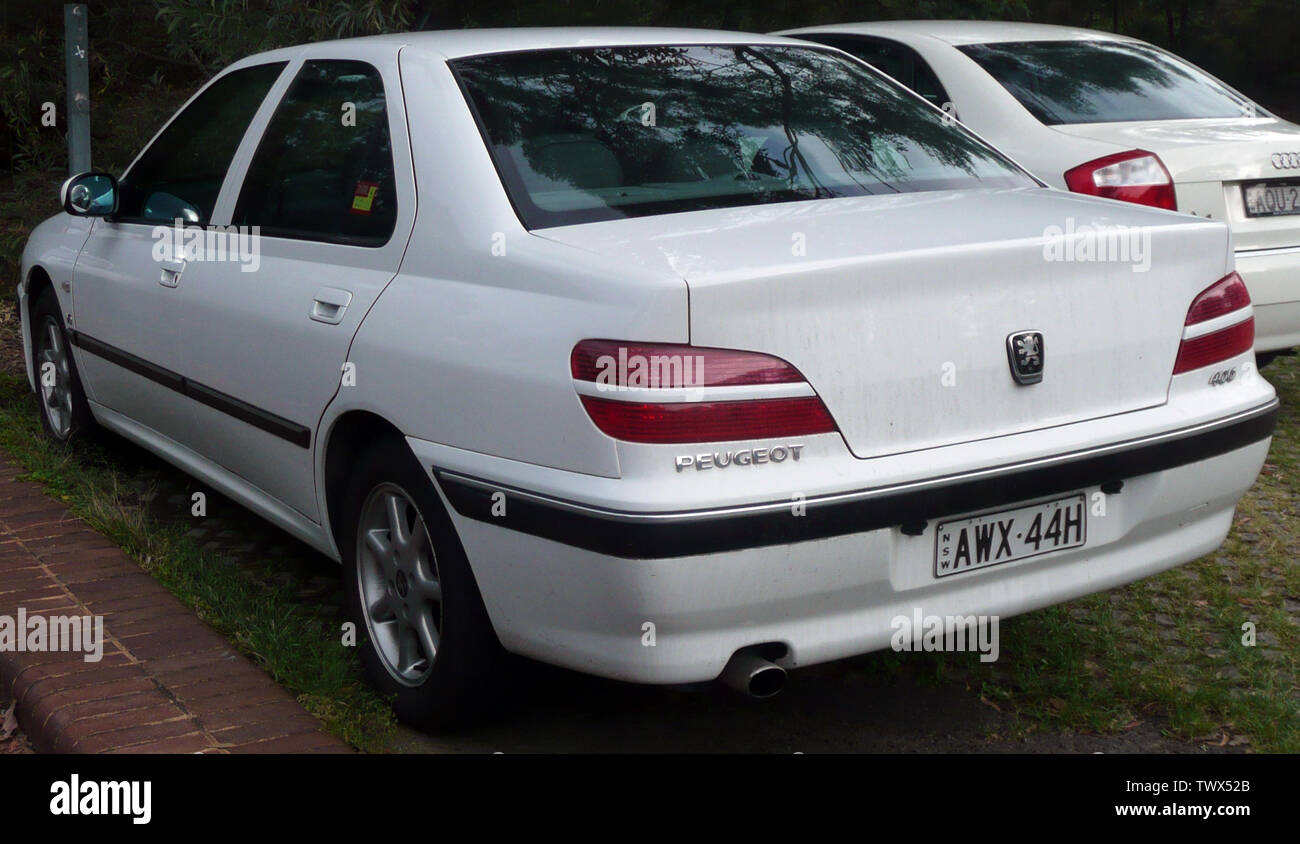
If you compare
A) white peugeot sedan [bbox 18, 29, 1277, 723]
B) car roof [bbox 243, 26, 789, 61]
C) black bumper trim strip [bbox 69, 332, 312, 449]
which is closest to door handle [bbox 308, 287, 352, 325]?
white peugeot sedan [bbox 18, 29, 1277, 723]

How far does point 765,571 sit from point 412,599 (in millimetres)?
1012

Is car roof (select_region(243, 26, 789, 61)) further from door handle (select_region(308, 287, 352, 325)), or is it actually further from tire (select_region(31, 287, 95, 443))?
tire (select_region(31, 287, 95, 443))

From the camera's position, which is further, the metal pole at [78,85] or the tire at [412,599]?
the metal pole at [78,85]

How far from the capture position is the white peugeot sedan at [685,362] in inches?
108

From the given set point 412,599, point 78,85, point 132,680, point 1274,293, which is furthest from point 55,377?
point 1274,293

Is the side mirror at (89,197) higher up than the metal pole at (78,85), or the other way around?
the metal pole at (78,85)

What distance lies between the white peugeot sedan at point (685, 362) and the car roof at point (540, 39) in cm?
3

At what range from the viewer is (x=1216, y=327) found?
11.0ft

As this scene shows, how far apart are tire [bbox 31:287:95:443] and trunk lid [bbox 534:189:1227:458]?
10.6ft

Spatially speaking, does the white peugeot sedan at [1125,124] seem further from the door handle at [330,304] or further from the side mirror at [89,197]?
the side mirror at [89,197]

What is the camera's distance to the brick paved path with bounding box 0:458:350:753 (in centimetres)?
322

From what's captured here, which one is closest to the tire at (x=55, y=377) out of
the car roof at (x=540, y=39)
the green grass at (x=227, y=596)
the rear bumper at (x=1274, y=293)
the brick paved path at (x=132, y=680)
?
the green grass at (x=227, y=596)

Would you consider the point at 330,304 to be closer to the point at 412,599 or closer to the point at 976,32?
the point at 412,599

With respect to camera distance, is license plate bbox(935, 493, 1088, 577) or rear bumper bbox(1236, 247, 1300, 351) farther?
rear bumper bbox(1236, 247, 1300, 351)
